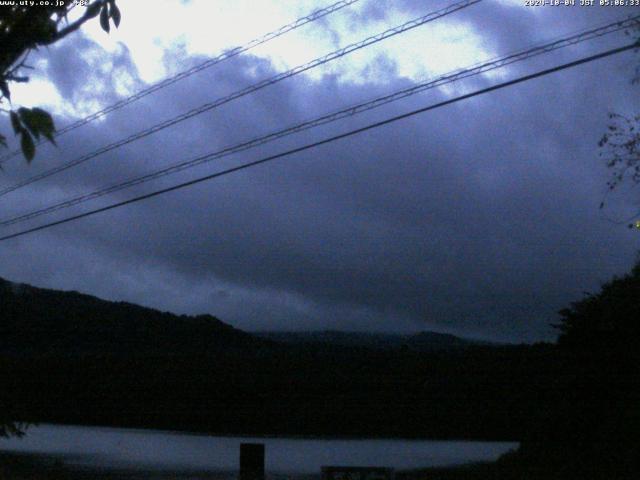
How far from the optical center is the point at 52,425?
102ft

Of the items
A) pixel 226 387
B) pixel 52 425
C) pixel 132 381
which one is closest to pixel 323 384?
pixel 226 387

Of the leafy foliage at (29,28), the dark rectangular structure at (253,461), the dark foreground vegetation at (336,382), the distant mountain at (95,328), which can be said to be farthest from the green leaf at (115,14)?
the distant mountain at (95,328)

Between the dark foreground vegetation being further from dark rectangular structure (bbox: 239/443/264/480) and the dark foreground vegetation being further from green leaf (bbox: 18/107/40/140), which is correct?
green leaf (bbox: 18/107/40/140)

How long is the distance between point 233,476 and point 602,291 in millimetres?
8296

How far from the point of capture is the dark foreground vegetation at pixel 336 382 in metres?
16.7

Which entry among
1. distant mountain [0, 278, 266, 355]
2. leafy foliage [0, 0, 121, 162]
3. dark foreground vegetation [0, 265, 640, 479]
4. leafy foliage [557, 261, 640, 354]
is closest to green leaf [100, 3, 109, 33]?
leafy foliage [0, 0, 121, 162]

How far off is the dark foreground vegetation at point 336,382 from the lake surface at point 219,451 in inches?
36.5

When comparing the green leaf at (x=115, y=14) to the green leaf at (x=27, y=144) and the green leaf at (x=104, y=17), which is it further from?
the green leaf at (x=27, y=144)

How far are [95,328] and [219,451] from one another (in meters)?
13.1

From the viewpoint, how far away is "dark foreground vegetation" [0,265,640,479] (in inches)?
659

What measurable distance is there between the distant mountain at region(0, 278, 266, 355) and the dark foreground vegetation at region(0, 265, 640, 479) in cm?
5

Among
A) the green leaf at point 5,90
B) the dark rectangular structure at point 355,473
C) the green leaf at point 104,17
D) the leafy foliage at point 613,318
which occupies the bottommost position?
the dark rectangular structure at point 355,473

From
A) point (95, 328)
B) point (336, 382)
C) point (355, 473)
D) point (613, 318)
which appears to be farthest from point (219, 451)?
point (355, 473)

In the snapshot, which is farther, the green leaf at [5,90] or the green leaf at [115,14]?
the green leaf at [115,14]
